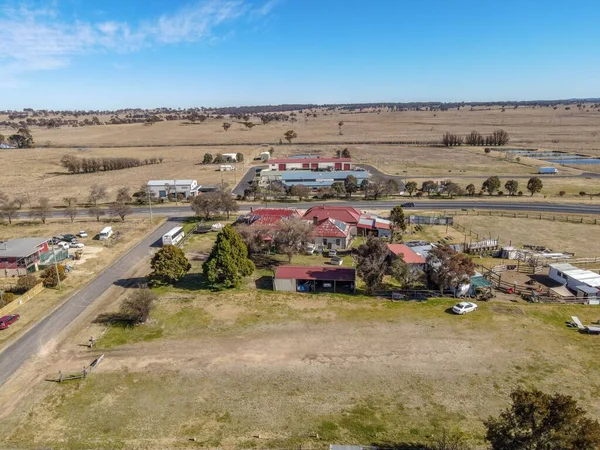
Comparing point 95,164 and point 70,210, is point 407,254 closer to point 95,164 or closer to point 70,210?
point 70,210

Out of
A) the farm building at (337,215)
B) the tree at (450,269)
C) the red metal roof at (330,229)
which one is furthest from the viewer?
the farm building at (337,215)

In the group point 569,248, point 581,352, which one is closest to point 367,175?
point 569,248

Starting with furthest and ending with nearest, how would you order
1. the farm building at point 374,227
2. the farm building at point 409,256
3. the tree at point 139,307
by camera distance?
the farm building at point 374,227
the farm building at point 409,256
the tree at point 139,307

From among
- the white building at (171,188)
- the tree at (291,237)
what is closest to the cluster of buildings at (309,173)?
the white building at (171,188)

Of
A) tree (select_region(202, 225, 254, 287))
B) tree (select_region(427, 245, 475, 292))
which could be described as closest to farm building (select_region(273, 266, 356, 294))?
tree (select_region(202, 225, 254, 287))

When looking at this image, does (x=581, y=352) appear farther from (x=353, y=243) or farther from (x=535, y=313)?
(x=353, y=243)

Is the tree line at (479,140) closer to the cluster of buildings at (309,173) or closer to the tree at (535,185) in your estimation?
the cluster of buildings at (309,173)

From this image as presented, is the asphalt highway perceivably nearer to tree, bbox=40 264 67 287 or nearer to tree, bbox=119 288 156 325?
tree, bbox=40 264 67 287
